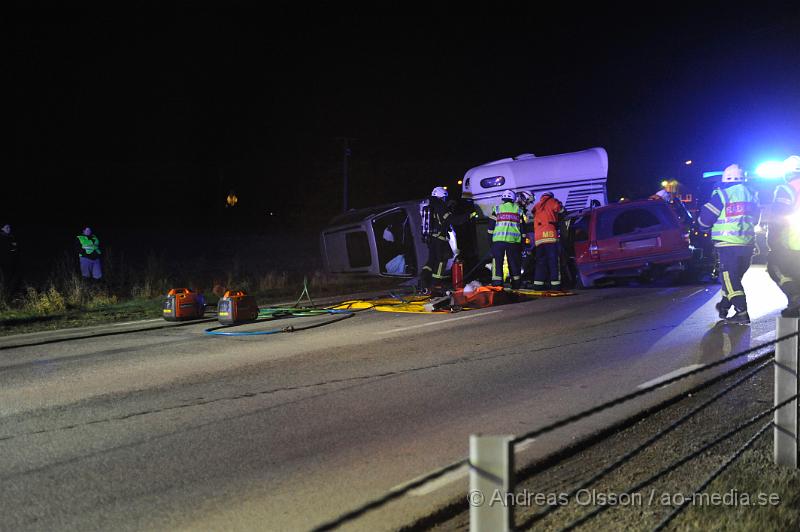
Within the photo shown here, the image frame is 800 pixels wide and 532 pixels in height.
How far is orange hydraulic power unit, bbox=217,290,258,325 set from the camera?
11141mm

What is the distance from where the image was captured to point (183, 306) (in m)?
12.0

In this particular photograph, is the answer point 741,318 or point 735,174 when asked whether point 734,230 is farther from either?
point 741,318

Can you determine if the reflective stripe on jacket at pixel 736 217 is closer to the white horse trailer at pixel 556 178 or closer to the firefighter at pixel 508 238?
the firefighter at pixel 508 238

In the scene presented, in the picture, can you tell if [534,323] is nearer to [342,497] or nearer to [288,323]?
[288,323]

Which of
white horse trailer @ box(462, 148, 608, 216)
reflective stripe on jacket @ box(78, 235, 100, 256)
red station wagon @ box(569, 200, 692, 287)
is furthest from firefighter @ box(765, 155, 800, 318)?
reflective stripe on jacket @ box(78, 235, 100, 256)

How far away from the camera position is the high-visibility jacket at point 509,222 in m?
15.1

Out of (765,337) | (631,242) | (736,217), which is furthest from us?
(631,242)

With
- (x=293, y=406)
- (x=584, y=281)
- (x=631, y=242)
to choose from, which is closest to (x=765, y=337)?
(x=631, y=242)

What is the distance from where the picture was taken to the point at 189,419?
6047 millimetres

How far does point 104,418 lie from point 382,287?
1307 cm

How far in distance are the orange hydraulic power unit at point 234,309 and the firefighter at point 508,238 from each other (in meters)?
5.76

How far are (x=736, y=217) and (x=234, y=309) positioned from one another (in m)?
6.86

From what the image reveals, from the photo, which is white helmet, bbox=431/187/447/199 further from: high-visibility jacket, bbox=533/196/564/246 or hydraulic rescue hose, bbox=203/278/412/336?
hydraulic rescue hose, bbox=203/278/412/336

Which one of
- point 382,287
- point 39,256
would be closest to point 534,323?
point 382,287
